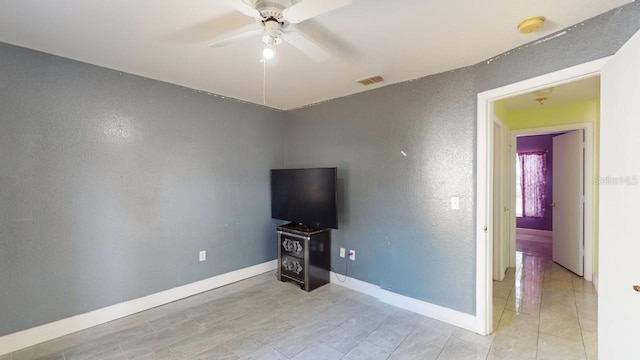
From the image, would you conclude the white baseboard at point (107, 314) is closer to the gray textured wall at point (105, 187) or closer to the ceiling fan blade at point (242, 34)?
the gray textured wall at point (105, 187)

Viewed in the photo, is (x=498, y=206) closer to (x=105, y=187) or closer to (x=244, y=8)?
(x=244, y=8)

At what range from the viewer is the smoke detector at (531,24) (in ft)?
5.59

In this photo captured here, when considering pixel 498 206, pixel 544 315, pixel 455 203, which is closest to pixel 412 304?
pixel 455 203

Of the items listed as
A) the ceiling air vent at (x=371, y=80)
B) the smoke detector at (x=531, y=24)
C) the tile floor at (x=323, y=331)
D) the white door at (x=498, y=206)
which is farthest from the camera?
the white door at (x=498, y=206)

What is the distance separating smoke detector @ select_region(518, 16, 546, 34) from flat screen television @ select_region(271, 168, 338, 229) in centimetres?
201

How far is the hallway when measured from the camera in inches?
84.0

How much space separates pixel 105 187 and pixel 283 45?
212 centimetres

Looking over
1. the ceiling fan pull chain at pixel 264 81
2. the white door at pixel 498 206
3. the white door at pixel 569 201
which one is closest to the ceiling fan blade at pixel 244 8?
the ceiling fan pull chain at pixel 264 81

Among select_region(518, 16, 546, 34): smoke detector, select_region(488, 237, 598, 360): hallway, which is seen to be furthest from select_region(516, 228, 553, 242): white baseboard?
select_region(518, 16, 546, 34): smoke detector

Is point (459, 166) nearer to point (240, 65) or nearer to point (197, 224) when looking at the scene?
point (240, 65)

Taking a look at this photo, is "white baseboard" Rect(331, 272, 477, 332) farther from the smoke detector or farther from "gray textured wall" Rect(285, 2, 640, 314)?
the smoke detector

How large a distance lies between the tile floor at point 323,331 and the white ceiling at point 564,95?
2.28m

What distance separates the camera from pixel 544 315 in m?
2.65

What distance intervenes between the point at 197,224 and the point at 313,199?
1398mm
